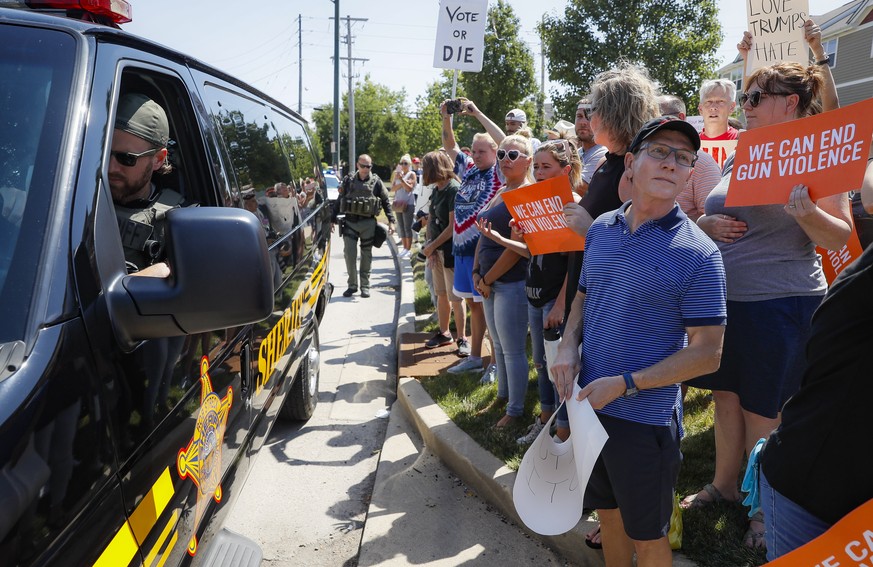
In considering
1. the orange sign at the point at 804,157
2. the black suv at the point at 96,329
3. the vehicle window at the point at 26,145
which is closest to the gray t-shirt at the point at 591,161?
the orange sign at the point at 804,157

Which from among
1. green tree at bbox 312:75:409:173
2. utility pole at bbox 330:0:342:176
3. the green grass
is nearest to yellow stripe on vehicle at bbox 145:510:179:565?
Result: the green grass

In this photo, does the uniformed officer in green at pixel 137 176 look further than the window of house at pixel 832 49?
No

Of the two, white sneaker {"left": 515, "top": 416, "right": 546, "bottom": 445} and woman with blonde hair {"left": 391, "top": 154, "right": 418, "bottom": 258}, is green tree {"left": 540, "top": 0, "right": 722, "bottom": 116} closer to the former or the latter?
woman with blonde hair {"left": 391, "top": 154, "right": 418, "bottom": 258}

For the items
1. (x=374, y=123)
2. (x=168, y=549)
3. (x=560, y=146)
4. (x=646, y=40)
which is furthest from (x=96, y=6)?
(x=374, y=123)

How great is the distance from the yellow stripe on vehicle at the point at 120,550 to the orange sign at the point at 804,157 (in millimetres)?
2453

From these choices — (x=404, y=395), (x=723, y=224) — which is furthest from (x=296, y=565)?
(x=723, y=224)

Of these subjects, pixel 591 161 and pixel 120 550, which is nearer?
pixel 120 550

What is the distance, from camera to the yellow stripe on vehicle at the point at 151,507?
1488mm

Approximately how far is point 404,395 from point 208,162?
3.06 meters

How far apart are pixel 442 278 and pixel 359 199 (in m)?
2.94

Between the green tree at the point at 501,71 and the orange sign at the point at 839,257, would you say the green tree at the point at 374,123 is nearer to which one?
the green tree at the point at 501,71

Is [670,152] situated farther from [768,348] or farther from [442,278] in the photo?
[442,278]

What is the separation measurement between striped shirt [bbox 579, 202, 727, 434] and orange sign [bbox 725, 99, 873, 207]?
0.66 meters

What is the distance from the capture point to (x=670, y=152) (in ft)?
6.91
